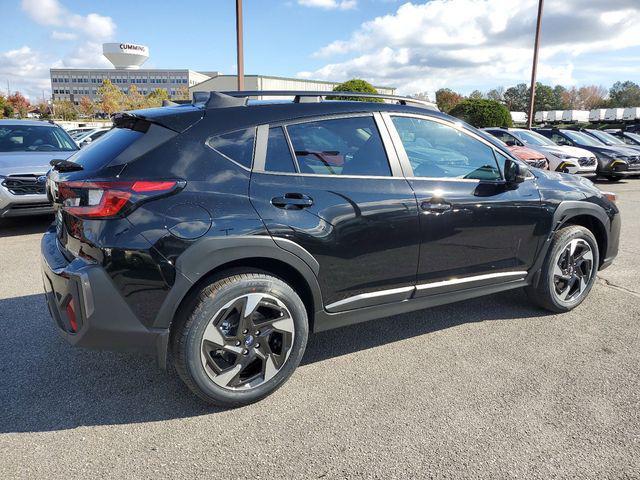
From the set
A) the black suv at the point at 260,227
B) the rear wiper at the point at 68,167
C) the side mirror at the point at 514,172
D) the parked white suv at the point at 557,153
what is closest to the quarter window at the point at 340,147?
the black suv at the point at 260,227

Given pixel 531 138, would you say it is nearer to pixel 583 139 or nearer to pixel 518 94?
pixel 583 139

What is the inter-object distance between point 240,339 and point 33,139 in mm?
7099

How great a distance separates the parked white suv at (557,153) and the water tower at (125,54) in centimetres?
12510

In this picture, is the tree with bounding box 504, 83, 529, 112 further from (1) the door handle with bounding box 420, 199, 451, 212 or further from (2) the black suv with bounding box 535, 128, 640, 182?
(1) the door handle with bounding box 420, 199, 451, 212

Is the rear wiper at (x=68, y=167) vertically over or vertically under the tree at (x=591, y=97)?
under

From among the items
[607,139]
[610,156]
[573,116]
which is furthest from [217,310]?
[573,116]

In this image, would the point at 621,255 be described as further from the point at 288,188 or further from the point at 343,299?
the point at 288,188

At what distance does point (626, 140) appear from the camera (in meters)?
19.5

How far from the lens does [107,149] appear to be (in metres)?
2.73

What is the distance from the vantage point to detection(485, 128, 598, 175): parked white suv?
12.8 meters

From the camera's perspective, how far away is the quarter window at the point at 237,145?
267cm

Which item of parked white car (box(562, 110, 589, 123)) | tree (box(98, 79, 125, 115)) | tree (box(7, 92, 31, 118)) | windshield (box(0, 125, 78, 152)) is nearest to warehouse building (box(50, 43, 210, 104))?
tree (box(7, 92, 31, 118))

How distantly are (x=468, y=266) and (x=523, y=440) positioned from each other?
134 cm

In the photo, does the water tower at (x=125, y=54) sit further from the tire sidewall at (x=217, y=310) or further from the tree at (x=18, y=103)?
the tire sidewall at (x=217, y=310)
